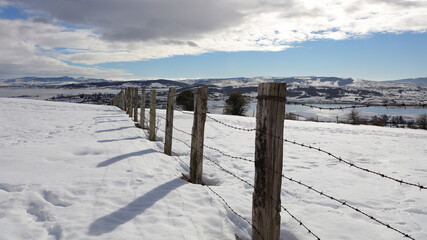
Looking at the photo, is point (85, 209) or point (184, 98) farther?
point (184, 98)

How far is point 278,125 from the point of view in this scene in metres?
2.54

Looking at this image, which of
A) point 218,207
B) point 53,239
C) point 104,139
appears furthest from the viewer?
point 104,139

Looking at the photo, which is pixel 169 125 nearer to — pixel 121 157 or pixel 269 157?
pixel 121 157

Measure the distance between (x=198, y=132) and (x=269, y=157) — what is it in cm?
238

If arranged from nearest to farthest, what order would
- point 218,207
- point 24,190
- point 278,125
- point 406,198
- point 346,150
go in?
point 278,125, point 24,190, point 218,207, point 406,198, point 346,150

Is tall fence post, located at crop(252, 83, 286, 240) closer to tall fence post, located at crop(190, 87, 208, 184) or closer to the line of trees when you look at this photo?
tall fence post, located at crop(190, 87, 208, 184)

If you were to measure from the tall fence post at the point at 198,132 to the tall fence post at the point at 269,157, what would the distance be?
86.3 inches

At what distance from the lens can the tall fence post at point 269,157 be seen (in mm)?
2516

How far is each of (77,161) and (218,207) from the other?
3146 millimetres

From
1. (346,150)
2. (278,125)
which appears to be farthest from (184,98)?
(278,125)

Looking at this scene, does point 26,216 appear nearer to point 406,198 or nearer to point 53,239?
point 53,239

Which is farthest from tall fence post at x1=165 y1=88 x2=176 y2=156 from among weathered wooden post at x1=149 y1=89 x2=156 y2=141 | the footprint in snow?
the footprint in snow

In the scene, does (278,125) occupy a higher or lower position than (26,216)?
higher

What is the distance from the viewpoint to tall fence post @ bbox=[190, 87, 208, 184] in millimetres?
4746
